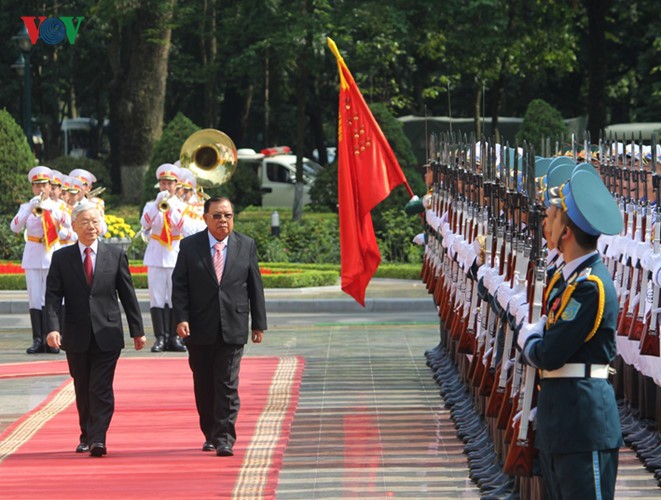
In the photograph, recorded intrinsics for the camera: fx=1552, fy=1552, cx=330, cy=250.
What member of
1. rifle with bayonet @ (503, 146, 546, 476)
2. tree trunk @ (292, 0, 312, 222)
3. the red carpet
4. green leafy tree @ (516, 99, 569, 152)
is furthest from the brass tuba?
rifle with bayonet @ (503, 146, 546, 476)

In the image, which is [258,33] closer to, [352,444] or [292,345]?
[292,345]

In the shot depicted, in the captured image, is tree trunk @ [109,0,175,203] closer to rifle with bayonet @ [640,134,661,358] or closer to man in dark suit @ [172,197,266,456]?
man in dark suit @ [172,197,266,456]

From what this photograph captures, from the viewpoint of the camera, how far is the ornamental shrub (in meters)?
27.7

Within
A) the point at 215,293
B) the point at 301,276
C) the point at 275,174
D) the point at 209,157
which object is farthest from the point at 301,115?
the point at 215,293

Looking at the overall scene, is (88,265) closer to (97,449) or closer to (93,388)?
(93,388)

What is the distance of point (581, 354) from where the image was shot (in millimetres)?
6297

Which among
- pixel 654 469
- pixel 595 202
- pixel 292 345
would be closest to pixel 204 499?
pixel 654 469

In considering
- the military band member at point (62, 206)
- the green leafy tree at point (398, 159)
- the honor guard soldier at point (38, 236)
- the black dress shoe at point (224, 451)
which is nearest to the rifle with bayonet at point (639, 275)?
the black dress shoe at point (224, 451)

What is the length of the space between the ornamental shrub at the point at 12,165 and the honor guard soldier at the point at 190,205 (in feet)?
37.8

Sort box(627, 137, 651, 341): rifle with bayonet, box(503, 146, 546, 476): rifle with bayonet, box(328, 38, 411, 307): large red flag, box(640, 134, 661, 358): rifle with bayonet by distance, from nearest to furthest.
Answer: box(503, 146, 546, 476): rifle with bayonet → box(640, 134, 661, 358): rifle with bayonet → box(627, 137, 651, 341): rifle with bayonet → box(328, 38, 411, 307): large red flag

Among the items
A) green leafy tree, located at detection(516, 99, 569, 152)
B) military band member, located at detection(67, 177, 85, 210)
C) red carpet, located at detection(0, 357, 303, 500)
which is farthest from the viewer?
green leafy tree, located at detection(516, 99, 569, 152)

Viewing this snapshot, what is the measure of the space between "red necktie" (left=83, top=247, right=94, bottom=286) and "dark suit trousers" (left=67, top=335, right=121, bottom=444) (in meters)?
0.43

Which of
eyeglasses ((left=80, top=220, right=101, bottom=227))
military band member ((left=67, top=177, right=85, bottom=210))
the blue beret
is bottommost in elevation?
military band member ((left=67, top=177, right=85, bottom=210))

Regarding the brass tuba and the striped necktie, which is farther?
the brass tuba
